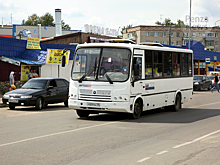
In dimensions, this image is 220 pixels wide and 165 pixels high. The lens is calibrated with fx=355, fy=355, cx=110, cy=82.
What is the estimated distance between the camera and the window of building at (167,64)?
14906 millimetres

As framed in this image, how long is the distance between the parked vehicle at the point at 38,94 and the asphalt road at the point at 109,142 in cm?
387

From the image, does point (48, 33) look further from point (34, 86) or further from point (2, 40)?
point (34, 86)

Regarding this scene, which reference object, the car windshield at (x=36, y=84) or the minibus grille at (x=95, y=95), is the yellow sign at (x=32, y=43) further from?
the minibus grille at (x=95, y=95)

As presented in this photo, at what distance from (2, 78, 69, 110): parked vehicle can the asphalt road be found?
3868 millimetres

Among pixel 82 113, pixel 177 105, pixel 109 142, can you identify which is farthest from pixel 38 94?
pixel 109 142

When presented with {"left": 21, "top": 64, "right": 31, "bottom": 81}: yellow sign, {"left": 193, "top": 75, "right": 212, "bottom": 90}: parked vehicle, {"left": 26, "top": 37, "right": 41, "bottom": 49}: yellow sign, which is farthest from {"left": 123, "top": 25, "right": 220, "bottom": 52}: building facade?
{"left": 21, "top": 64, "right": 31, "bottom": 81}: yellow sign

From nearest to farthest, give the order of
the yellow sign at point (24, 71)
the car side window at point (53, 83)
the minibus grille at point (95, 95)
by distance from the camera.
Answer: the minibus grille at point (95, 95) → the car side window at point (53, 83) → the yellow sign at point (24, 71)

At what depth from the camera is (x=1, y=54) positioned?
27422 millimetres

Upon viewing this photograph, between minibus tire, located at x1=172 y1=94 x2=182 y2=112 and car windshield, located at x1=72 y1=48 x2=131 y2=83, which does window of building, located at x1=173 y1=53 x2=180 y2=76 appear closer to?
minibus tire, located at x1=172 y1=94 x2=182 y2=112

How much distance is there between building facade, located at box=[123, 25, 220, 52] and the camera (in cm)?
10512

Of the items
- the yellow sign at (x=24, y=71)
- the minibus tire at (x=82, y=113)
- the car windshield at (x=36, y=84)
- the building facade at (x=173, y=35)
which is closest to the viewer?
the minibus tire at (x=82, y=113)

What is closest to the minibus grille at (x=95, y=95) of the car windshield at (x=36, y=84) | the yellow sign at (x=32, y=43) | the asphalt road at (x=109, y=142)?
the asphalt road at (x=109, y=142)

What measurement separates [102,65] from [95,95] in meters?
1.06

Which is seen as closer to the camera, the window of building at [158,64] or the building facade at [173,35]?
the window of building at [158,64]
